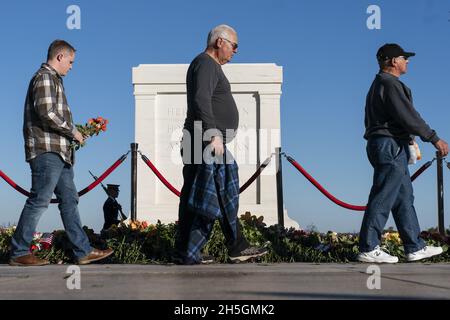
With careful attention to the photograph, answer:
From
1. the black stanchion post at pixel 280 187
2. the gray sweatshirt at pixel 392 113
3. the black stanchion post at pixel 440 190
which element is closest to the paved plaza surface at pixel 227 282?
the gray sweatshirt at pixel 392 113

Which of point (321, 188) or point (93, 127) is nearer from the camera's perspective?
point (93, 127)

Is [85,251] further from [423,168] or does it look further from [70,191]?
[423,168]

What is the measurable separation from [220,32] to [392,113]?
1.67m

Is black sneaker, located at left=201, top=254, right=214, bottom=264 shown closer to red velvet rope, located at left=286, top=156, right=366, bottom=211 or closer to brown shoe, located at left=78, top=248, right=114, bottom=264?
brown shoe, located at left=78, top=248, right=114, bottom=264

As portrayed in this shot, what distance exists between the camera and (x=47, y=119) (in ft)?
18.6

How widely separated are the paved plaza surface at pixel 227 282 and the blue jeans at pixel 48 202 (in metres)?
0.35

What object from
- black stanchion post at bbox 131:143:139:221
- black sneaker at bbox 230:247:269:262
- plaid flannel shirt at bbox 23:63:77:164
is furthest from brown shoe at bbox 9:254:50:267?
black stanchion post at bbox 131:143:139:221

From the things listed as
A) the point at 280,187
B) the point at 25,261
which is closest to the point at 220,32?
the point at 25,261

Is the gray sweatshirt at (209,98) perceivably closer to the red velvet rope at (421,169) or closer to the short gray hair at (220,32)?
the short gray hair at (220,32)

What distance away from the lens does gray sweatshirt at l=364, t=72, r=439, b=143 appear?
227 inches

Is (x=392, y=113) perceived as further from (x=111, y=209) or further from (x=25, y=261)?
(x=111, y=209)

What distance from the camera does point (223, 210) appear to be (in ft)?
18.1
